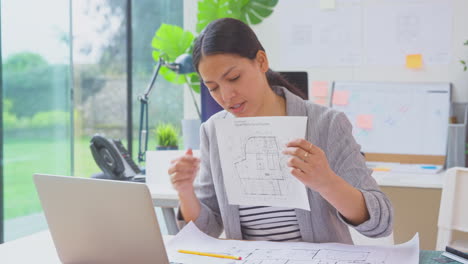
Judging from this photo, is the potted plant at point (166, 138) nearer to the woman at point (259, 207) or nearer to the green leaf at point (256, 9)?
the green leaf at point (256, 9)

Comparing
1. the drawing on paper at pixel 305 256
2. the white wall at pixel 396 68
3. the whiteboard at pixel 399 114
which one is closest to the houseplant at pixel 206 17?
the white wall at pixel 396 68

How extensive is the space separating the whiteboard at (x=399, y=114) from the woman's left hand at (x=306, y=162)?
91.5 inches

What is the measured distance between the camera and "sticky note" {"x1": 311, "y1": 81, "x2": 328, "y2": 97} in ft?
12.1

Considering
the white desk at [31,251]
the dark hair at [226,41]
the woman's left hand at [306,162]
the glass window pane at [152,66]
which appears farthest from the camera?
the glass window pane at [152,66]

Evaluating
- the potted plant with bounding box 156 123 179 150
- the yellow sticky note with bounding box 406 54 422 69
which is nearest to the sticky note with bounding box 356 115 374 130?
the yellow sticky note with bounding box 406 54 422 69

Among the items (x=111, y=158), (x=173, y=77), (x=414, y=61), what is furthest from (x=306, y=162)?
(x=173, y=77)

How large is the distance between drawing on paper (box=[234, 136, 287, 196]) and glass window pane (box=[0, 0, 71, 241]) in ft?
7.38

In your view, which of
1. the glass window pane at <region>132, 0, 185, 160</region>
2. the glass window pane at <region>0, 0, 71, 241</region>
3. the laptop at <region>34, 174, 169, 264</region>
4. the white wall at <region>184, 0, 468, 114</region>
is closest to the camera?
the laptop at <region>34, 174, 169, 264</region>

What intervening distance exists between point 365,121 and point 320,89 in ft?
1.34

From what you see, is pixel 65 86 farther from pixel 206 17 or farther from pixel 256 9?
pixel 256 9

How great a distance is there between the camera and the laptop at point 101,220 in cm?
105

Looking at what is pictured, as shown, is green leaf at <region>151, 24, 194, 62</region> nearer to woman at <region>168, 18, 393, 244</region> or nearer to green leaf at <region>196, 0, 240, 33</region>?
green leaf at <region>196, 0, 240, 33</region>

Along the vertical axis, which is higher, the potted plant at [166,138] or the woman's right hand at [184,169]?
the woman's right hand at [184,169]

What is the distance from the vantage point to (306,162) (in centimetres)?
116
